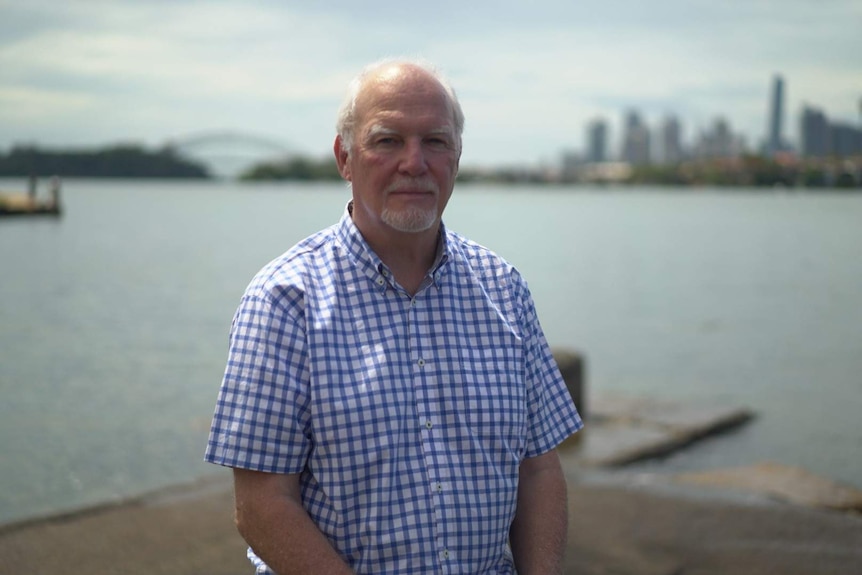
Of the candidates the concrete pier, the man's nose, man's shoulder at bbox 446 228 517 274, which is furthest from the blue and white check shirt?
the concrete pier

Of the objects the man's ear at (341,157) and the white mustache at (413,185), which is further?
the man's ear at (341,157)

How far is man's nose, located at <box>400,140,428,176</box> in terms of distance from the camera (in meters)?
2.70

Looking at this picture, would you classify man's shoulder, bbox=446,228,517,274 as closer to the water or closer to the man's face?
the man's face

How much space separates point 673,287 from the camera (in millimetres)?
34531

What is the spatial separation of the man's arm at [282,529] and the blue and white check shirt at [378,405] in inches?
2.2

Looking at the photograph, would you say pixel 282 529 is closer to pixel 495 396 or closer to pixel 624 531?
pixel 495 396

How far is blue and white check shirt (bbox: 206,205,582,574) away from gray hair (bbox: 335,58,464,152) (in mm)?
255

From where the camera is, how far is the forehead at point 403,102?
2695 mm

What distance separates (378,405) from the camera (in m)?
2.62

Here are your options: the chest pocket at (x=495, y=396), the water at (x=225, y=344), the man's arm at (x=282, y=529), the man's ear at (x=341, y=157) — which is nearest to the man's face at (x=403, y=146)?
the man's ear at (x=341, y=157)

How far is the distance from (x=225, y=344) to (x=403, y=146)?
657 inches

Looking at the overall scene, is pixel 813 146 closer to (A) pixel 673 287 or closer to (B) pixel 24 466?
(A) pixel 673 287

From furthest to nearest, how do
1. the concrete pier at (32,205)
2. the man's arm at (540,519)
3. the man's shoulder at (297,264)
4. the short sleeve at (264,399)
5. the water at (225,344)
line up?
1. the concrete pier at (32,205)
2. the water at (225,344)
3. the man's arm at (540,519)
4. the man's shoulder at (297,264)
5. the short sleeve at (264,399)

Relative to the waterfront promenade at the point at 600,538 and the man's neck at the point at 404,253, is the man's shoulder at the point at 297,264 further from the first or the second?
the waterfront promenade at the point at 600,538
